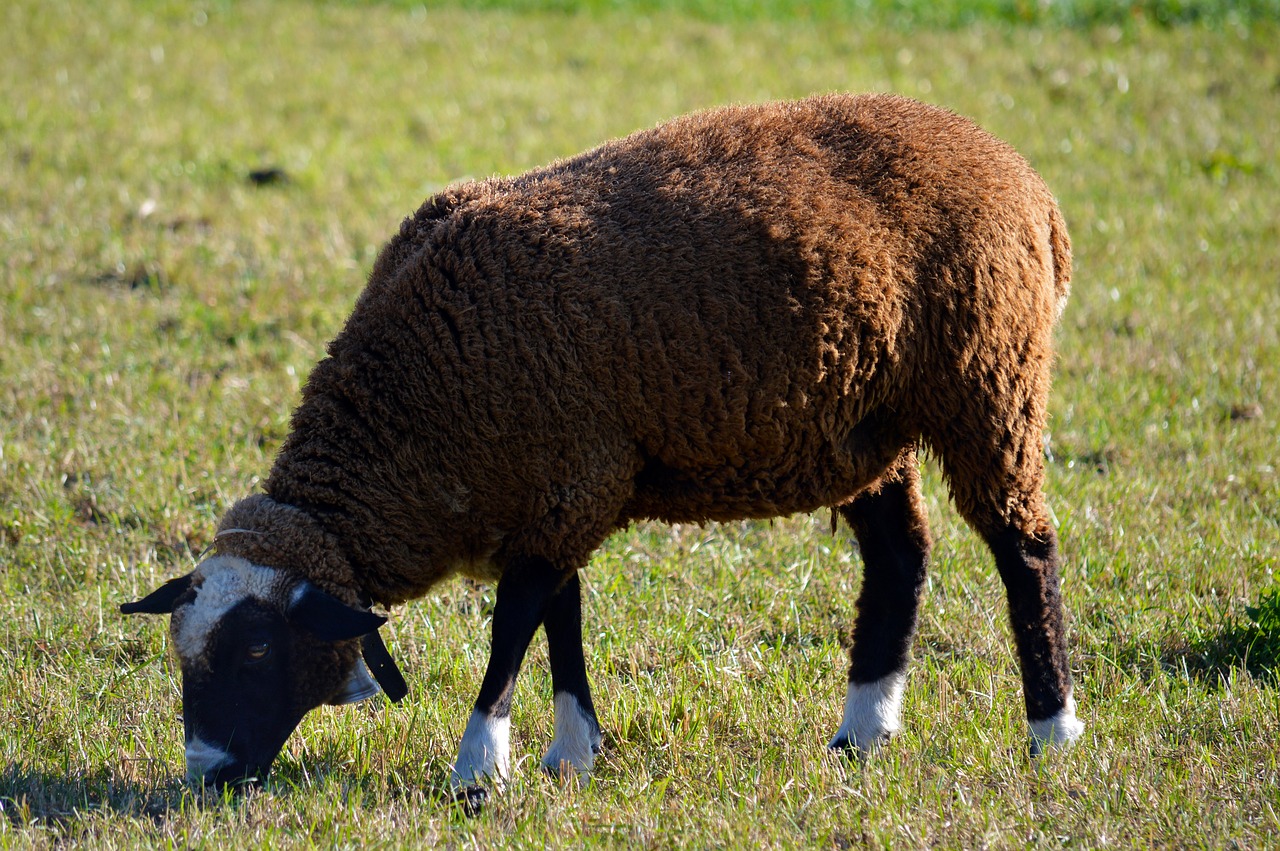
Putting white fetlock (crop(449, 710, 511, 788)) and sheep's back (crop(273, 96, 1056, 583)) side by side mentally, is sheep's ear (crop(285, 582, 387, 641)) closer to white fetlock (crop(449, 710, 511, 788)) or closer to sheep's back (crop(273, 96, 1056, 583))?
sheep's back (crop(273, 96, 1056, 583))

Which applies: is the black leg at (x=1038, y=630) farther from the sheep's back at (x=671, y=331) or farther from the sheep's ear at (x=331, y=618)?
the sheep's ear at (x=331, y=618)

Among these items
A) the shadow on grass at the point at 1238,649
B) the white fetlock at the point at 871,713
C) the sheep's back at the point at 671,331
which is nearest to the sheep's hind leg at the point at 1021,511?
the sheep's back at the point at 671,331

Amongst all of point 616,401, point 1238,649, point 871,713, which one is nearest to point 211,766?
point 616,401

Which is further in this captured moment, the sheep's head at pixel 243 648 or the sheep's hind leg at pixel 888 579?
the sheep's hind leg at pixel 888 579

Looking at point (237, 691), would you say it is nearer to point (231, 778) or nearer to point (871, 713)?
point (231, 778)

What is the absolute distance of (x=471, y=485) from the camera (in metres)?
4.38

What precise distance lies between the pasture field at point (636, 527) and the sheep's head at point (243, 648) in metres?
0.22

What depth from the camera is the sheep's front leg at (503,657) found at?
434cm

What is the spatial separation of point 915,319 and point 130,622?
352 centimetres

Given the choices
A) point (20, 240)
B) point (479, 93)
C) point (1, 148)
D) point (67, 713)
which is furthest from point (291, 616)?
point (479, 93)

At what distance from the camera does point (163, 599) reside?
4.32m

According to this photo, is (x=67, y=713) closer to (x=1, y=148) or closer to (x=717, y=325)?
(x=717, y=325)

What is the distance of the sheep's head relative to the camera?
4.22 metres

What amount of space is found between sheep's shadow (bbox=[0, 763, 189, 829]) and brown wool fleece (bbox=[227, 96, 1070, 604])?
0.90 metres
